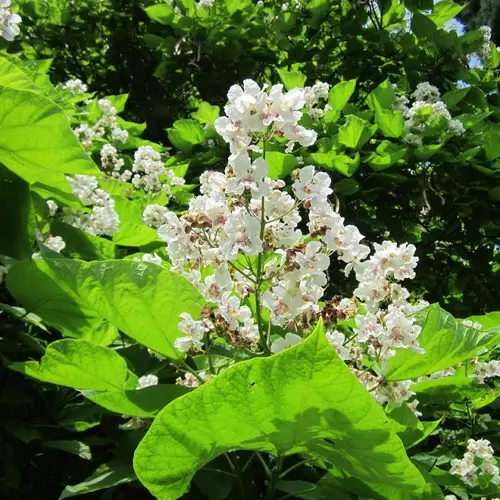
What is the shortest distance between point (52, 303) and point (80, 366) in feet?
0.74

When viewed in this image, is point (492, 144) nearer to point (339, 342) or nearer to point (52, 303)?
point (339, 342)

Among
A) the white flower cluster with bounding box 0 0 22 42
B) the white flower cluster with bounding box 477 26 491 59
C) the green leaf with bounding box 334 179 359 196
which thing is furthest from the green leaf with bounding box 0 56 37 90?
the white flower cluster with bounding box 477 26 491 59

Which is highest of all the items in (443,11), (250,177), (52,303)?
(443,11)

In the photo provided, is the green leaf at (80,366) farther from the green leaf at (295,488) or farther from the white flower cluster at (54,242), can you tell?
the white flower cluster at (54,242)

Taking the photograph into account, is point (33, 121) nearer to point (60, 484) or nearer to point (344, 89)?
point (60, 484)

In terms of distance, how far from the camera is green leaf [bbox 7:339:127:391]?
92 centimetres

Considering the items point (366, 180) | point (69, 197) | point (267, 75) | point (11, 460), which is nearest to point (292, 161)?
point (366, 180)

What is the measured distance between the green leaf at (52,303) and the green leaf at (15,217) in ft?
0.37

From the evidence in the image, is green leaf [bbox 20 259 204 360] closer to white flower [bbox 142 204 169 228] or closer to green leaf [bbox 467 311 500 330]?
green leaf [bbox 467 311 500 330]

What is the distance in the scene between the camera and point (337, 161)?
2.30 metres

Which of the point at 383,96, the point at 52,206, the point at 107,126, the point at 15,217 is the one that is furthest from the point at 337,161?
the point at 15,217

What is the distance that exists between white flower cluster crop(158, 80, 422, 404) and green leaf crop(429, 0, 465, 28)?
8.04ft

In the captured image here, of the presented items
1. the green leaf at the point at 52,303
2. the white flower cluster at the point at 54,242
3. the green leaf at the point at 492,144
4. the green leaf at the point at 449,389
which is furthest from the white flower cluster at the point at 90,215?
the green leaf at the point at 492,144

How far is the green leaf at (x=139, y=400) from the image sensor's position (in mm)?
889
